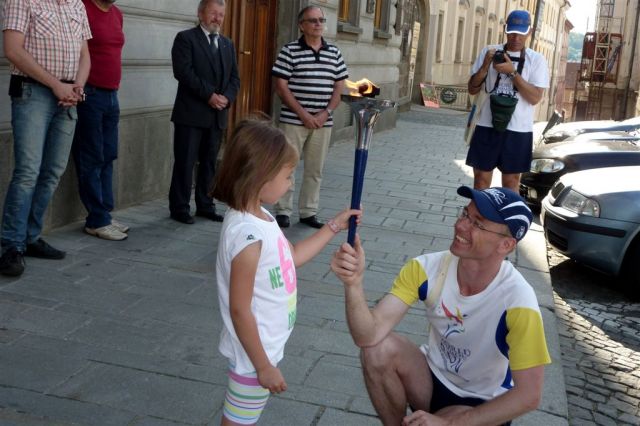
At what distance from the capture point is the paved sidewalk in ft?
12.0

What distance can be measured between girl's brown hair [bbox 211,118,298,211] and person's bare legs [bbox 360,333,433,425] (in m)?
0.85

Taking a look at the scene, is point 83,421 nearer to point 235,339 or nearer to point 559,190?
point 235,339

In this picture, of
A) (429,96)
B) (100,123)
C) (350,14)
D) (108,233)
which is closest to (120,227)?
(108,233)

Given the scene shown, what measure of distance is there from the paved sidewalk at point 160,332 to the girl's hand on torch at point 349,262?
103cm

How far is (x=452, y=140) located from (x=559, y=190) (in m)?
9.64

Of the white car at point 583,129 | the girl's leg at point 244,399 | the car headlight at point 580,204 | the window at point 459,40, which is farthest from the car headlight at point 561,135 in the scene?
the window at point 459,40

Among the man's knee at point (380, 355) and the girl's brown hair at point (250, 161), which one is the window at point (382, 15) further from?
the girl's brown hair at point (250, 161)

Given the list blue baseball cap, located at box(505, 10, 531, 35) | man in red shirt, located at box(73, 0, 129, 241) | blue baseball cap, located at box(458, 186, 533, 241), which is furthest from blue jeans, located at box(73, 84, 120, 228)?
blue baseball cap, located at box(458, 186, 533, 241)

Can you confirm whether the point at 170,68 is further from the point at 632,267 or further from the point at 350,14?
the point at 350,14

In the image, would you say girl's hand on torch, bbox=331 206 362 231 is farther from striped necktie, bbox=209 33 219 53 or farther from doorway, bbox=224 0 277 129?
doorway, bbox=224 0 277 129

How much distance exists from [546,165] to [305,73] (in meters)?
3.62

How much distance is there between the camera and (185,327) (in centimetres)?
464

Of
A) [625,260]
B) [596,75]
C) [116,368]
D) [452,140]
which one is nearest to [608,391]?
[625,260]

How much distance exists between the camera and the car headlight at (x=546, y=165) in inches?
373
